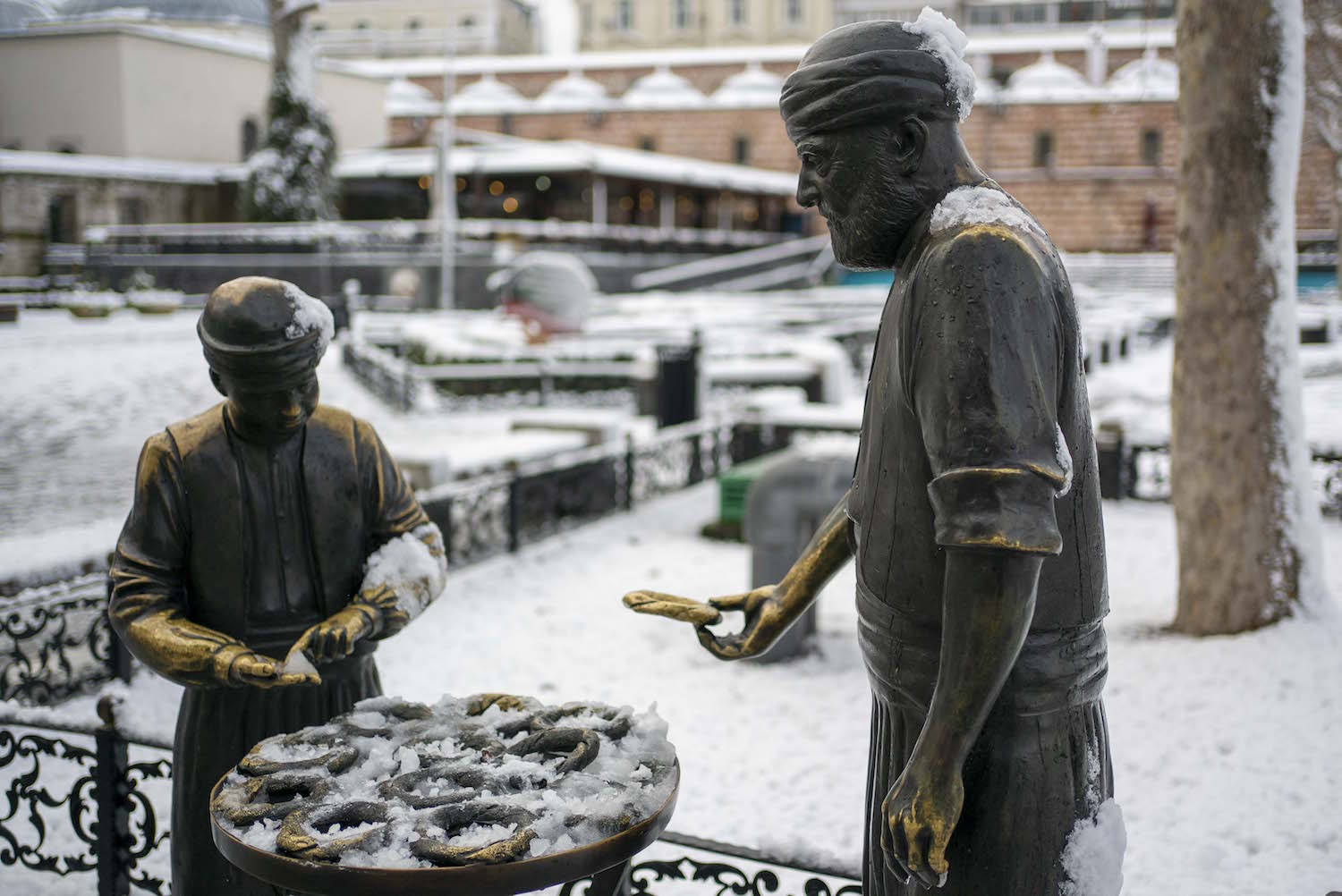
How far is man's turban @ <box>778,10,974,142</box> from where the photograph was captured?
172cm

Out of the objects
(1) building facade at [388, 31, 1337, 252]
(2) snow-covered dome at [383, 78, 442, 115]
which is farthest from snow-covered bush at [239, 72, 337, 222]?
(2) snow-covered dome at [383, 78, 442, 115]

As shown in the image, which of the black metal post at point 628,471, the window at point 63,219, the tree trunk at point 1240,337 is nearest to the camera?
the tree trunk at point 1240,337

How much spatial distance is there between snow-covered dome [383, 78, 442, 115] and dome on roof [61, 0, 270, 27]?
722 cm

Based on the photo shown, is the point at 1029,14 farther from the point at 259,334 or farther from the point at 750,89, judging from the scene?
the point at 259,334

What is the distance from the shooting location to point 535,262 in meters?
22.6

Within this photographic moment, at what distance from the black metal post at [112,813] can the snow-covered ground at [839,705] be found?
0.11 metres

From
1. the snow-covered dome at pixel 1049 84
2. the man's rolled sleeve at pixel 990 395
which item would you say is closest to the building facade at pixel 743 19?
the snow-covered dome at pixel 1049 84

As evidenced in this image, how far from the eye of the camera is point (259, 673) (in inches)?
88.7

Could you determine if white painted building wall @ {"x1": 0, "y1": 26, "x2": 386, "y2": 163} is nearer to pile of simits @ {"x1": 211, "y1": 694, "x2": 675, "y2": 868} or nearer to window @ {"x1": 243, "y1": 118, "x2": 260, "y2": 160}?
window @ {"x1": 243, "y1": 118, "x2": 260, "y2": 160}

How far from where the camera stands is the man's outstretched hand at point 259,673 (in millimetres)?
2254

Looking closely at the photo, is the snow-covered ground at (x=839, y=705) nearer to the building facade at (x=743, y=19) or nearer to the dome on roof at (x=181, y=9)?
the building facade at (x=743, y=19)

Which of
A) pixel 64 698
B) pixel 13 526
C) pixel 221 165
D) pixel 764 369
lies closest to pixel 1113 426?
pixel 764 369

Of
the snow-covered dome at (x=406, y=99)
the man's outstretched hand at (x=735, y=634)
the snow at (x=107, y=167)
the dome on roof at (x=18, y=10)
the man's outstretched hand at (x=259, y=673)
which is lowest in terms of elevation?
the man's outstretched hand at (x=259, y=673)

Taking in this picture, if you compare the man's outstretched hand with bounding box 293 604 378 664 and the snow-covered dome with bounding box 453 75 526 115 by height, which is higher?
the snow-covered dome with bounding box 453 75 526 115
